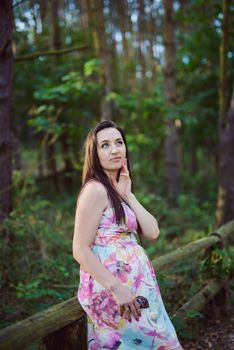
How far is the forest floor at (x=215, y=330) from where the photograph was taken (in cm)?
349

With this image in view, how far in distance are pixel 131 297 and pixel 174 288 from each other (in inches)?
113

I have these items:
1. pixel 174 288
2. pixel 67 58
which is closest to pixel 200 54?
pixel 67 58

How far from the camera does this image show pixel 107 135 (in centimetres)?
241

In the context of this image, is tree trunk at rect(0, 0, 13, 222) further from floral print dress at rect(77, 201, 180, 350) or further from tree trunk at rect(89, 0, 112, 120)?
tree trunk at rect(89, 0, 112, 120)

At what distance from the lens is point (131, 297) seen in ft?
6.56

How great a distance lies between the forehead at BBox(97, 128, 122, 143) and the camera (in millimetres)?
2398

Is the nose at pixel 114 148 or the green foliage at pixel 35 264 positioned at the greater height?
the nose at pixel 114 148

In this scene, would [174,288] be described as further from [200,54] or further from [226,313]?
[200,54]

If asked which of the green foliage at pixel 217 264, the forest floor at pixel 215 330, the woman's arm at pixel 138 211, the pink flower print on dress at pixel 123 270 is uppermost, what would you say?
the woman's arm at pixel 138 211

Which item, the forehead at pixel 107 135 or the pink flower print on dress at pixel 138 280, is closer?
the pink flower print on dress at pixel 138 280

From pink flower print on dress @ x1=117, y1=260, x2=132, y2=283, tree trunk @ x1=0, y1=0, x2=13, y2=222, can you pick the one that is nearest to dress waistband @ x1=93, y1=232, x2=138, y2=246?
pink flower print on dress @ x1=117, y1=260, x2=132, y2=283

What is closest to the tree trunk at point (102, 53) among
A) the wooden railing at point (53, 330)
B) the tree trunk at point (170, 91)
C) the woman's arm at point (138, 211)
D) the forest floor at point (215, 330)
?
the tree trunk at point (170, 91)

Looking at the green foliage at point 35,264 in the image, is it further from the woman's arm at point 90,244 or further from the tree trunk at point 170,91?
the tree trunk at point 170,91

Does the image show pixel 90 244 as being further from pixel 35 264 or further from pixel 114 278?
pixel 35 264
